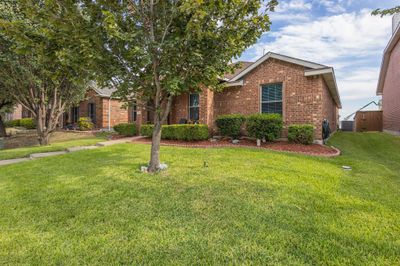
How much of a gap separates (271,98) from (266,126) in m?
2.25

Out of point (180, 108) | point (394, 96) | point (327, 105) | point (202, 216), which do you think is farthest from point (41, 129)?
point (394, 96)

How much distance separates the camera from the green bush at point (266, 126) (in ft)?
29.0

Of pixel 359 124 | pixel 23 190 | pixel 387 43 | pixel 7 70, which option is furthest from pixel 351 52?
pixel 7 70

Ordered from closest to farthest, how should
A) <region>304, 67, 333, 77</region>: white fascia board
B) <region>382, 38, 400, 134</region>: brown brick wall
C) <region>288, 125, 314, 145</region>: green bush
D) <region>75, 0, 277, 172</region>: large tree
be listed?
1. <region>75, 0, 277, 172</region>: large tree
2. <region>288, 125, 314, 145</region>: green bush
3. <region>304, 67, 333, 77</region>: white fascia board
4. <region>382, 38, 400, 134</region>: brown brick wall

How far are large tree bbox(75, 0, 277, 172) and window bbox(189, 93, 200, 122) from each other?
24.1 feet

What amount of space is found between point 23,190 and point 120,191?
6.84 ft

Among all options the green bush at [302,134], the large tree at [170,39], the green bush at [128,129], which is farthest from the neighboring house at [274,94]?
the large tree at [170,39]

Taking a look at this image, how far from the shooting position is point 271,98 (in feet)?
34.2

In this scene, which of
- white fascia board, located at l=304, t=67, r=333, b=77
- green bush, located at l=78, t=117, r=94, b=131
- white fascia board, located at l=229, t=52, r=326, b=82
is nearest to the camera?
white fascia board, located at l=304, t=67, r=333, b=77

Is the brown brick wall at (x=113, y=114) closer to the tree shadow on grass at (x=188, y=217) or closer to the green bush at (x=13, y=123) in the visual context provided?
the tree shadow on grass at (x=188, y=217)

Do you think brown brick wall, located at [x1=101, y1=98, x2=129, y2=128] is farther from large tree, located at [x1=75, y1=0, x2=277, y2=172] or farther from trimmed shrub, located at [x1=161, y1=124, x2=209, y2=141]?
large tree, located at [x1=75, y1=0, x2=277, y2=172]

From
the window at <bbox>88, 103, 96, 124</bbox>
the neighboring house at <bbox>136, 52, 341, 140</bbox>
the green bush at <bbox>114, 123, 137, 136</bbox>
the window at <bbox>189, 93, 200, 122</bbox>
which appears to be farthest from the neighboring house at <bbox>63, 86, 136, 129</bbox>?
the neighboring house at <bbox>136, 52, 341, 140</bbox>

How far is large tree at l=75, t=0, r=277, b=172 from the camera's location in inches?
165

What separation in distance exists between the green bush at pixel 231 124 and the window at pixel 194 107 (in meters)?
2.47
